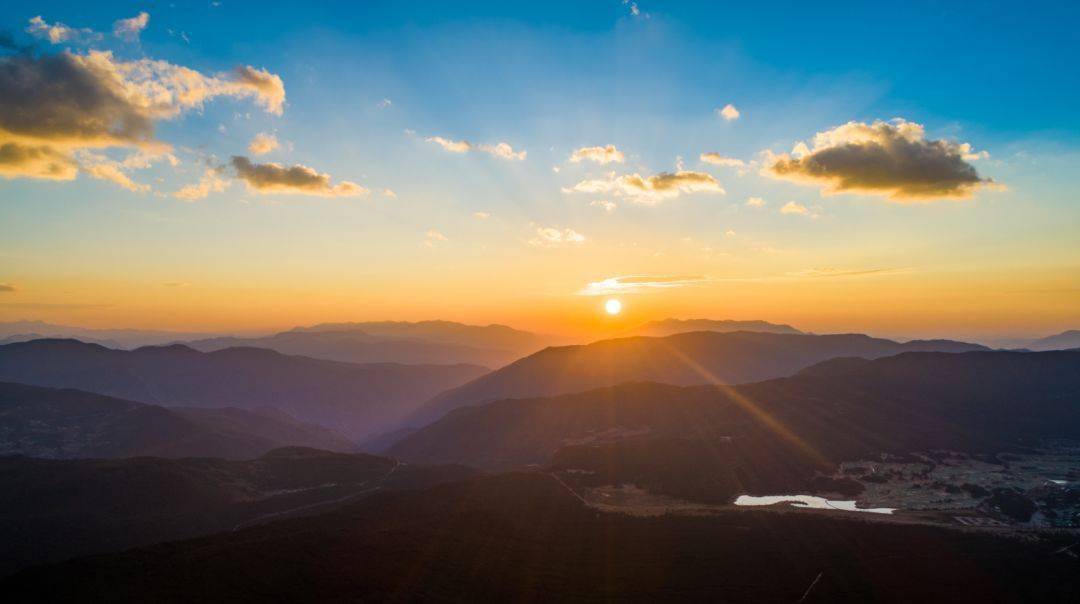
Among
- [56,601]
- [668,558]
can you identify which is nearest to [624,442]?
[668,558]

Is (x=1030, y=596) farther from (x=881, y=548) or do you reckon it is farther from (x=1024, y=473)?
(x=1024, y=473)

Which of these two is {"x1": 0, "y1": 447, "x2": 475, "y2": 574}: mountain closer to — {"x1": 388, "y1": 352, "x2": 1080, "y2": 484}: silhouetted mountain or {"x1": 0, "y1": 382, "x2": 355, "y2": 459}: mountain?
{"x1": 388, "y1": 352, "x2": 1080, "y2": 484}: silhouetted mountain

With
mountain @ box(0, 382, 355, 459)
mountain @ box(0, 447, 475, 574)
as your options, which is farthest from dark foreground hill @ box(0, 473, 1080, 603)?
mountain @ box(0, 382, 355, 459)

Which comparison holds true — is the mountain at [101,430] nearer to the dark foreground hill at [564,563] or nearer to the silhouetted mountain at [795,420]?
the silhouetted mountain at [795,420]

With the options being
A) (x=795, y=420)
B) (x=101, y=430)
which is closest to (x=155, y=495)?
Result: (x=101, y=430)

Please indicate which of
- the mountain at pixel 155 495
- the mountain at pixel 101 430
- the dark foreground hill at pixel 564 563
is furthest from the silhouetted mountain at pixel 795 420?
the mountain at pixel 101 430

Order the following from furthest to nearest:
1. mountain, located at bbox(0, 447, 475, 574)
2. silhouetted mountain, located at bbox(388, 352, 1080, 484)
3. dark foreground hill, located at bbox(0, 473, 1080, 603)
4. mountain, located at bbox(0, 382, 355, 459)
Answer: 1. mountain, located at bbox(0, 382, 355, 459)
2. silhouetted mountain, located at bbox(388, 352, 1080, 484)
3. mountain, located at bbox(0, 447, 475, 574)
4. dark foreground hill, located at bbox(0, 473, 1080, 603)

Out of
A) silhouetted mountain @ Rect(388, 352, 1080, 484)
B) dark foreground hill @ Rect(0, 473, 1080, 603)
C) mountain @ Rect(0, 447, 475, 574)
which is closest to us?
dark foreground hill @ Rect(0, 473, 1080, 603)
